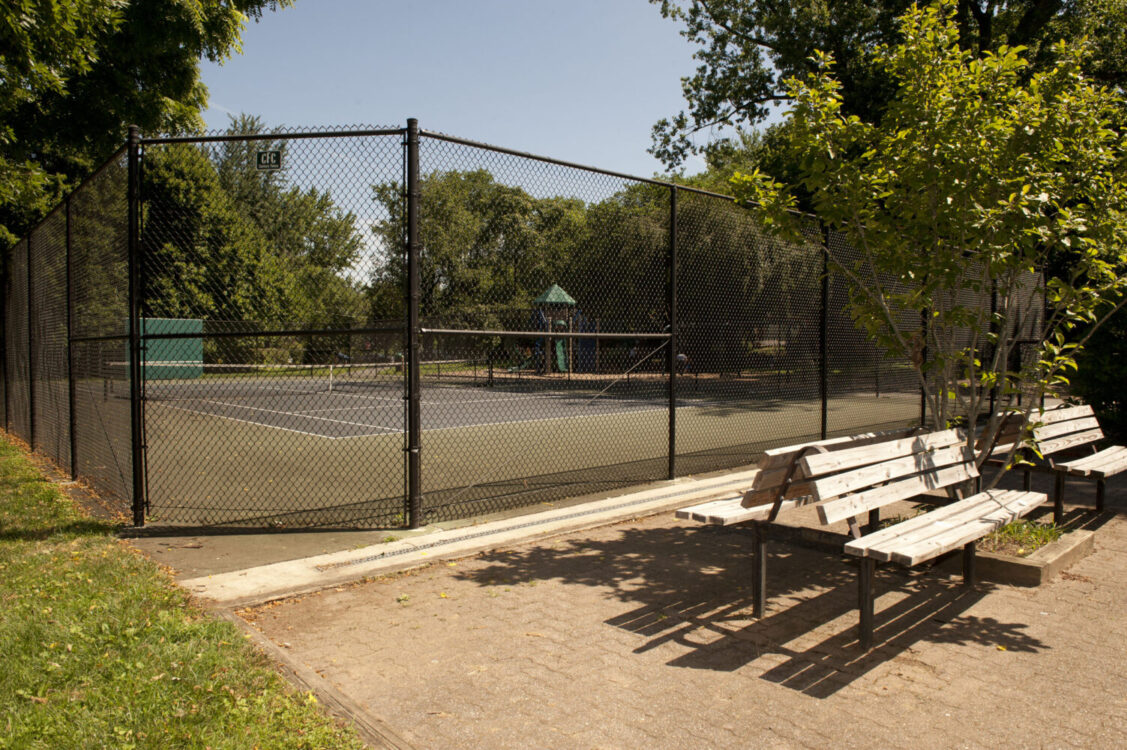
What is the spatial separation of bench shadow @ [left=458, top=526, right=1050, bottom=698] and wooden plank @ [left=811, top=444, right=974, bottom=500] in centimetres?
74

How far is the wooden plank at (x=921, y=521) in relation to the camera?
3.86m

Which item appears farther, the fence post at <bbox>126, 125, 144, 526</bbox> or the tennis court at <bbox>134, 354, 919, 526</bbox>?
the tennis court at <bbox>134, 354, 919, 526</bbox>

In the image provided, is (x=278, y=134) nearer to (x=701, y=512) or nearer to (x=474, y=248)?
(x=474, y=248)

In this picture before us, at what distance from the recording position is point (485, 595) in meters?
4.72

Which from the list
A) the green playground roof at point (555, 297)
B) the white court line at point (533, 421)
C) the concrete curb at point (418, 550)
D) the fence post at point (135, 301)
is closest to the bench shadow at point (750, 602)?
the concrete curb at point (418, 550)

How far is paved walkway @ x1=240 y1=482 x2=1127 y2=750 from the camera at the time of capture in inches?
122

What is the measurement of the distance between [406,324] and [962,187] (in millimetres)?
3908

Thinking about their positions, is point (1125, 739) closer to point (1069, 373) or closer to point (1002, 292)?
point (1002, 292)

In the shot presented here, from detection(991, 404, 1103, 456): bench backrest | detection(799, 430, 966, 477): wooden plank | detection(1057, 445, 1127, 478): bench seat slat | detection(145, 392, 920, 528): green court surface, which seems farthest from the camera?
detection(145, 392, 920, 528): green court surface

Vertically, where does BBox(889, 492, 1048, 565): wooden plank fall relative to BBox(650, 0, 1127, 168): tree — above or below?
below

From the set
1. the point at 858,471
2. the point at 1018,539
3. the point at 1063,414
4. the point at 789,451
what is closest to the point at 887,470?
the point at 858,471

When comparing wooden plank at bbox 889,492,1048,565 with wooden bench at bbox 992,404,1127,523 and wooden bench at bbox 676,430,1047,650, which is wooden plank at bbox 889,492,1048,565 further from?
wooden bench at bbox 992,404,1127,523

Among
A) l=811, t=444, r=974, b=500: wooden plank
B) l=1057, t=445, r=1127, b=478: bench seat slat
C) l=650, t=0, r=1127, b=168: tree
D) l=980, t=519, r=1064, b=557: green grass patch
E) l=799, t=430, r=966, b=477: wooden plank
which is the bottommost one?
l=980, t=519, r=1064, b=557: green grass patch

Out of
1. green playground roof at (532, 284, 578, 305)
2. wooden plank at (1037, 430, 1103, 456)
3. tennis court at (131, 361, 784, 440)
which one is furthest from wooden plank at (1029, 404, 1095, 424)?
green playground roof at (532, 284, 578, 305)
